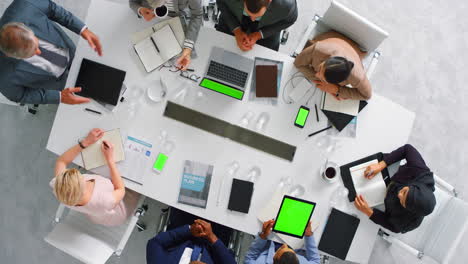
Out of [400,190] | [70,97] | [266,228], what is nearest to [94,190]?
[70,97]

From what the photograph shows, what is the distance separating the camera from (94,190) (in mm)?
2039

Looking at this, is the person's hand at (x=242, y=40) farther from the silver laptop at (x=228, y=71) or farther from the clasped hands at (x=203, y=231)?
the clasped hands at (x=203, y=231)

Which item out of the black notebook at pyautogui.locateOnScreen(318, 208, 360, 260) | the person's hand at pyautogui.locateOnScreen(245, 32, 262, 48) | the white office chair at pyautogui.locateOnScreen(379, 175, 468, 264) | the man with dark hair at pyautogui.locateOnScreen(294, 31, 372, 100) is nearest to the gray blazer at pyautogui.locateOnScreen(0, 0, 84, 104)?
the person's hand at pyautogui.locateOnScreen(245, 32, 262, 48)

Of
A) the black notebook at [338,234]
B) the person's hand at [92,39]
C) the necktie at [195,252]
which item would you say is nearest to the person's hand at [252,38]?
the person's hand at [92,39]

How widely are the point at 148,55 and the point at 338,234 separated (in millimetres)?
1678

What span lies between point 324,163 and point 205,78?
0.95 metres

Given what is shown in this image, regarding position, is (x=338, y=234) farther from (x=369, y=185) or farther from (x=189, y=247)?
(x=189, y=247)

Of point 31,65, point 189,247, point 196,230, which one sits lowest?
point 189,247

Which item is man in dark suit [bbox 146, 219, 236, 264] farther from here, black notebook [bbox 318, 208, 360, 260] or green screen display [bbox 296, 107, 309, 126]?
green screen display [bbox 296, 107, 309, 126]

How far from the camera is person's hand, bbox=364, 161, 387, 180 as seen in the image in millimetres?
2223

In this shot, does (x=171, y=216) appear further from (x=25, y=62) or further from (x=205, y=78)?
(x=25, y=62)

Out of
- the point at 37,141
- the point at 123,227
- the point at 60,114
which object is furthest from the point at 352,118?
the point at 37,141

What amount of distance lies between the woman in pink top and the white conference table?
3.3 inches

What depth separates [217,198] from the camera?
2209 millimetres
